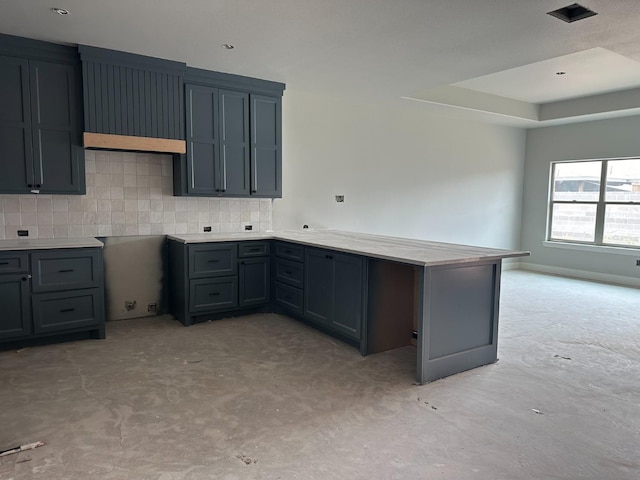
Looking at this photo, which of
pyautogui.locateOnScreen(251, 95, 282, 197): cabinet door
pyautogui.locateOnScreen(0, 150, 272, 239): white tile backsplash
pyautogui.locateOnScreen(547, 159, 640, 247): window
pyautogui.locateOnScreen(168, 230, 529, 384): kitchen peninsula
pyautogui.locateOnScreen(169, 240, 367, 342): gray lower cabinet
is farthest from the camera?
pyautogui.locateOnScreen(547, 159, 640, 247): window

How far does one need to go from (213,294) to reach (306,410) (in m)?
2.07

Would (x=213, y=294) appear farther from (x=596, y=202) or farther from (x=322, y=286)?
(x=596, y=202)

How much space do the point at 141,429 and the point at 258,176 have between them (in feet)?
9.75

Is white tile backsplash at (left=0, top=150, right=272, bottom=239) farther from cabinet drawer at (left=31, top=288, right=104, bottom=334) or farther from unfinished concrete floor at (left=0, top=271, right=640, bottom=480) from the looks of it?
unfinished concrete floor at (left=0, top=271, right=640, bottom=480)

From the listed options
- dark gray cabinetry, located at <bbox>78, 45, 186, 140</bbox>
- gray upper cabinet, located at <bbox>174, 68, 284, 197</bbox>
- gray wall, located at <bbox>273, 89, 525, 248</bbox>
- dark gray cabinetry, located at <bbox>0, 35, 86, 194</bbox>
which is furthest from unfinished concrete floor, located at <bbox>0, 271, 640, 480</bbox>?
gray wall, located at <bbox>273, 89, 525, 248</bbox>

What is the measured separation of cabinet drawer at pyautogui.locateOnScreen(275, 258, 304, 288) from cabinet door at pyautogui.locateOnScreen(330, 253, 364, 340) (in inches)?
22.0

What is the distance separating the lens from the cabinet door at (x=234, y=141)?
14.8 feet

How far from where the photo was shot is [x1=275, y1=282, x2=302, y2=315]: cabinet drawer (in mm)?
4262

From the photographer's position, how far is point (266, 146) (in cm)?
480

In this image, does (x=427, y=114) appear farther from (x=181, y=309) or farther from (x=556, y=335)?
(x=181, y=309)

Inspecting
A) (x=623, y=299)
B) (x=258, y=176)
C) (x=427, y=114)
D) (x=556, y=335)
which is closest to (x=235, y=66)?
(x=258, y=176)

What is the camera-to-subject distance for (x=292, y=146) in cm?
527

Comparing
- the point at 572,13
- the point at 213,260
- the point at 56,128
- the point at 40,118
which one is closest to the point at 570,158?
the point at 572,13

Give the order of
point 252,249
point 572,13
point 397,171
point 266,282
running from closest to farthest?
point 572,13 < point 252,249 < point 266,282 < point 397,171
